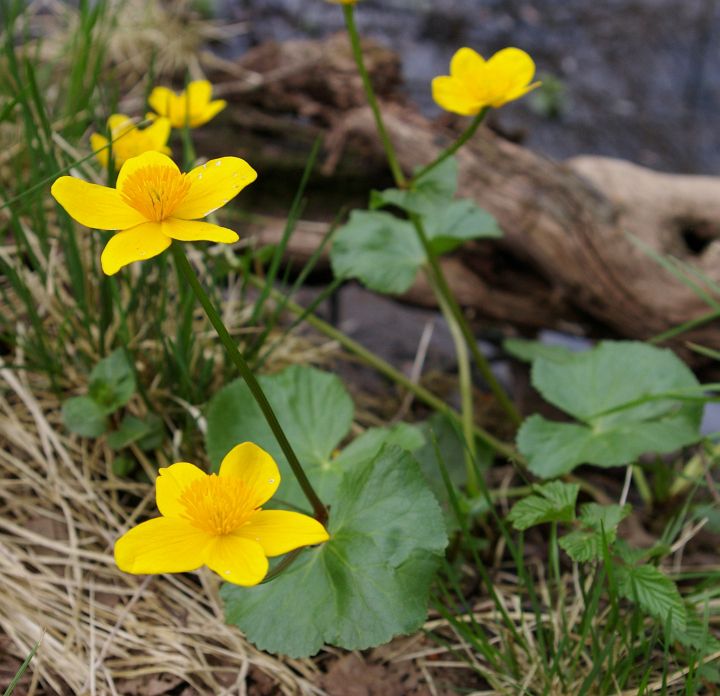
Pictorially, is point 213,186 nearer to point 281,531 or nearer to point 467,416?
point 281,531

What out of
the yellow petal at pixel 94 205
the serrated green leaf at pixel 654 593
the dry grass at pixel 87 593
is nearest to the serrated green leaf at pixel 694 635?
the serrated green leaf at pixel 654 593

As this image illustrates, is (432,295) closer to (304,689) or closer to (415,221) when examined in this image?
(415,221)

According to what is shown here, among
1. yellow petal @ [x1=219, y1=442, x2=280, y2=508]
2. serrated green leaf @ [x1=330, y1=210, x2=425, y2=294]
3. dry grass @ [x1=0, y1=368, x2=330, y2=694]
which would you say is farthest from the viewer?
serrated green leaf @ [x1=330, y1=210, x2=425, y2=294]

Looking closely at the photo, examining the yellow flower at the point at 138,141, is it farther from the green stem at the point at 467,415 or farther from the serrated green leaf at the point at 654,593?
the serrated green leaf at the point at 654,593

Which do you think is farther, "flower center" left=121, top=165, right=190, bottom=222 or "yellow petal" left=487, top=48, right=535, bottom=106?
"yellow petal" left=487, top=48, right=535, bottom=106

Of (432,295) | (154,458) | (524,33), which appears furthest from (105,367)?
(524,33)

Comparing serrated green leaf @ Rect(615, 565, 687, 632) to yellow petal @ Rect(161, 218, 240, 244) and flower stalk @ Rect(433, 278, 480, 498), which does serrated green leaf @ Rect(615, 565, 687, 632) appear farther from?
yellow petal @ Rect(161, 218, 240, 244)

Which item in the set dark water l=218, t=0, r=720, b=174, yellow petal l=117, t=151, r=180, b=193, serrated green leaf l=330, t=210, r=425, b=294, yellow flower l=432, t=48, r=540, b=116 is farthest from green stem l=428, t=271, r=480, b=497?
dark water l=218, t=0, r=720, b=174
